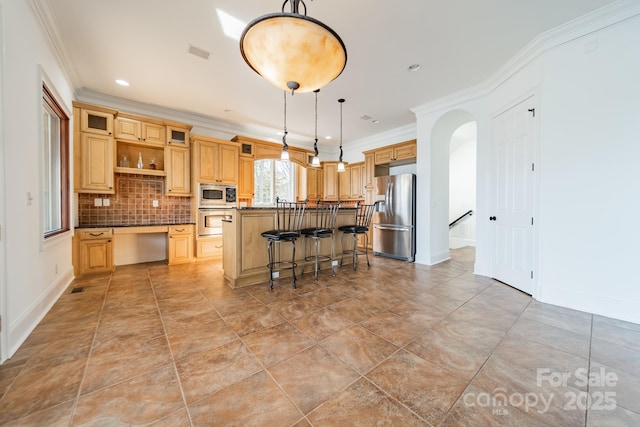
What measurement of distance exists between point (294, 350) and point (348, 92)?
3851 millimetres

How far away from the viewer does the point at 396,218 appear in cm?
499

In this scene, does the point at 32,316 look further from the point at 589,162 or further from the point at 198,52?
the point at 589,162

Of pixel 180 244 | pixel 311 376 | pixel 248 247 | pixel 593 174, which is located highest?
pixel 593 174

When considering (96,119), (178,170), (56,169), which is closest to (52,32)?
(96,119)

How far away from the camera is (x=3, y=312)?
66.1 inches

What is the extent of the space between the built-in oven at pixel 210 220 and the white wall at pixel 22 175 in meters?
2.24

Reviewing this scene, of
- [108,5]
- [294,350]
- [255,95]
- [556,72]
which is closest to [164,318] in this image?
[294,350]

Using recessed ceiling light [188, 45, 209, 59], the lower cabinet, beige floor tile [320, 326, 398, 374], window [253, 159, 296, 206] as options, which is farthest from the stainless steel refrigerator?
recessed ceiling light [188, 45, 209, 59]

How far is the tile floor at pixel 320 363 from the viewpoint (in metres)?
1.23

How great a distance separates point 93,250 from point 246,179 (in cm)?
294

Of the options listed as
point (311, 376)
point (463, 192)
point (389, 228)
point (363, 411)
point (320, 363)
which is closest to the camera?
point (363, 411)

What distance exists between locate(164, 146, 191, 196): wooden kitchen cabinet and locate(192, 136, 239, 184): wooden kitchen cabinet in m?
0.19

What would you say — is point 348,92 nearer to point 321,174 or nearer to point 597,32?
point 597,32

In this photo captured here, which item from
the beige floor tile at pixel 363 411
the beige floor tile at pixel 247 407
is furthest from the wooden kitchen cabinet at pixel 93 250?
the beige floor tile at pixel 363 411
